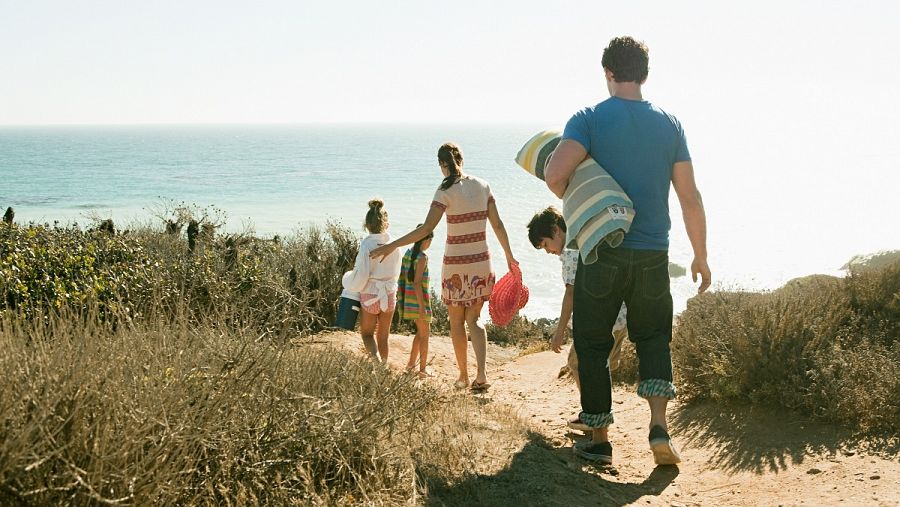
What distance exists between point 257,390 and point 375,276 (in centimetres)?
408

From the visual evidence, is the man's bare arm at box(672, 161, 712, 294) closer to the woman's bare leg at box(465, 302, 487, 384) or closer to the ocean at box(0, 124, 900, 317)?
the woman's bare leg at box(465, 302, 487, 384)

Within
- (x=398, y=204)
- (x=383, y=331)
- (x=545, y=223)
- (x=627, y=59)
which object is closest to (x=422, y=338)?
(x=383, y=331)

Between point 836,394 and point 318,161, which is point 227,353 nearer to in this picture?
point 836,394

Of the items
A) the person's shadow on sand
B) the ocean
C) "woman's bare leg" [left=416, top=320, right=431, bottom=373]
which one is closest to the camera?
the person's shadow on sand

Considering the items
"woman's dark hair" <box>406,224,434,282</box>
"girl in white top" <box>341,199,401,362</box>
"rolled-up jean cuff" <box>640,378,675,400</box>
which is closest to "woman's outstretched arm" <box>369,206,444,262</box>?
"woman's dark hair" <box>406,224,434,282</box>

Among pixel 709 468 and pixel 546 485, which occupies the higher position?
pixel 546 485

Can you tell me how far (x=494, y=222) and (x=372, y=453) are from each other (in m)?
3.66

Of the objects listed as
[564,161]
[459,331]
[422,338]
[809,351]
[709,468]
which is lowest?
[709,468]

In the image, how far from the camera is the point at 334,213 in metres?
46.7

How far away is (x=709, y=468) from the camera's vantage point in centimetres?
561

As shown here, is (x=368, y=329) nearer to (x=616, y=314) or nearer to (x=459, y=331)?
(x=459, y=331)

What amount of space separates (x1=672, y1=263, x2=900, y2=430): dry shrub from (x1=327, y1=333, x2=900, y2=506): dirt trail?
176 mm

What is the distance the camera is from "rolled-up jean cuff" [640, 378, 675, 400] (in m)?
5.14

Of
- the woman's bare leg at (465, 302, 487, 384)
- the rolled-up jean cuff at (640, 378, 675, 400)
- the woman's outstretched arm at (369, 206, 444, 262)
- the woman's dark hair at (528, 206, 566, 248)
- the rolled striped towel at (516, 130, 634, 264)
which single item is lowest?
the woman's bare leg at (465, 302, 487, 384)
